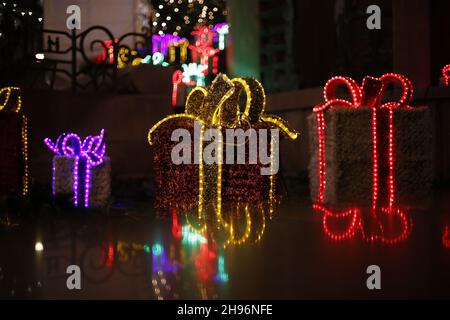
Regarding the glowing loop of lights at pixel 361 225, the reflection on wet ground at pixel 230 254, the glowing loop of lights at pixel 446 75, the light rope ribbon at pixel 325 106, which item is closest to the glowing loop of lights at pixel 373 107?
the light rope ribbon at pixel 325 106

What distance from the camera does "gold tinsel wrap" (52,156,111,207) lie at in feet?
17.7

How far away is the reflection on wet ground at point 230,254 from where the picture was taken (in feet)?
8.33

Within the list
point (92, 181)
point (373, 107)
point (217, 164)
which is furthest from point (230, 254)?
point (373, 107)

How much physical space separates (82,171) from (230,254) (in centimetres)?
264

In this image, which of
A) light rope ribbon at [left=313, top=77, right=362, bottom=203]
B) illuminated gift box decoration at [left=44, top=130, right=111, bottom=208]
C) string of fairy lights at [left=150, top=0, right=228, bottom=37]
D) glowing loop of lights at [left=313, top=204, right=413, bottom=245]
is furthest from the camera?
string of fairy lights at [left=150, top=0, right=228, bottom=37]

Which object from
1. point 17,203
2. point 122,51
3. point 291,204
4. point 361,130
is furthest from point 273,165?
point 122,51

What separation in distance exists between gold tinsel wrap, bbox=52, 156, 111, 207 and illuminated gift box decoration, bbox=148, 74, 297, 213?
1.83 ft

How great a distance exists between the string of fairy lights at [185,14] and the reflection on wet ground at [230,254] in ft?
60.1

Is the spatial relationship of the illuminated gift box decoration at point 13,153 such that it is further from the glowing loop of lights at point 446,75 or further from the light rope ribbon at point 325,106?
the glowing loop of lights at point 446,75

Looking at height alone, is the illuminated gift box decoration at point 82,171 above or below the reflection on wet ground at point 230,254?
above

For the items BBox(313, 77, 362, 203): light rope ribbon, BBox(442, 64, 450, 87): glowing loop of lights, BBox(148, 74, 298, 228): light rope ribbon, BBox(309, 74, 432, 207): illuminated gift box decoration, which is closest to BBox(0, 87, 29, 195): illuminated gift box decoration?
BBox(148, 74, 298, 228): light rope ribbon

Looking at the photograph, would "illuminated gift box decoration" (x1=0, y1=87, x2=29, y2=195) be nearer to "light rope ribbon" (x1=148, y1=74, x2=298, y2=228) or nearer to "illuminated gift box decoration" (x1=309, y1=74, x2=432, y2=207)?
"light rope ribbon" (x1=148, y1=74, x2=298, y2=228)
